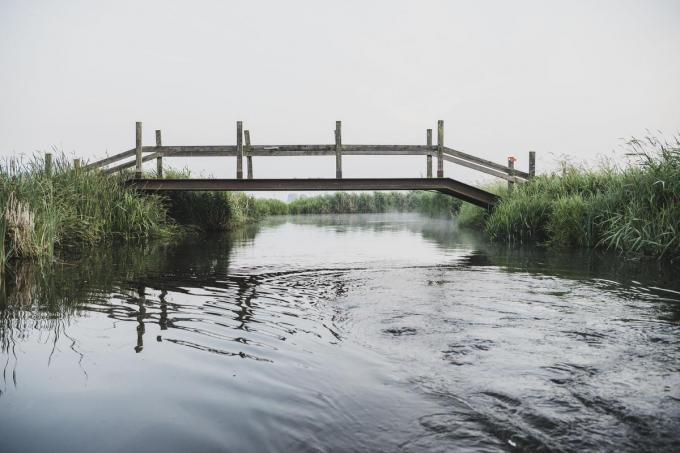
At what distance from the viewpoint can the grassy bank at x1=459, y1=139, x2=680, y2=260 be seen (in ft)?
26.7

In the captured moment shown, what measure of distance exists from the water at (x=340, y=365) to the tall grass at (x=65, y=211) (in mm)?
1499

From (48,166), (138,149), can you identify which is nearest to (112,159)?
(138,149)

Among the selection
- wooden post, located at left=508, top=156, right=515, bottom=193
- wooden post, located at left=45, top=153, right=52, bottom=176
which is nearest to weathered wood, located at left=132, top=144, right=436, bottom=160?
wooden post, located at left=508, top=156, right=515, bottom=193

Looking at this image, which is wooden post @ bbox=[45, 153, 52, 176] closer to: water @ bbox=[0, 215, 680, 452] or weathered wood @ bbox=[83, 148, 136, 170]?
weathered wood @ bbox=[83, 148, 136, 170]

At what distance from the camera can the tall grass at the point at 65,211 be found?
7.65 meters

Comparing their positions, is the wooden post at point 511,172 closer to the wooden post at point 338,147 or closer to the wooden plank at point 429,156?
the wooden plank at point 429,156

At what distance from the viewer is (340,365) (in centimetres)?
316

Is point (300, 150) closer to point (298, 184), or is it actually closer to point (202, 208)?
point (298, 184)

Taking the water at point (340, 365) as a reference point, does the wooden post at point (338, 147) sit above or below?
above

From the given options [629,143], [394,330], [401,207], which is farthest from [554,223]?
[401,207]

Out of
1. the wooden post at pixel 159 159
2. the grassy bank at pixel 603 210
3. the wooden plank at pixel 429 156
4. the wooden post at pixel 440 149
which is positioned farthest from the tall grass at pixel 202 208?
the grassy bank at pixel 603 210

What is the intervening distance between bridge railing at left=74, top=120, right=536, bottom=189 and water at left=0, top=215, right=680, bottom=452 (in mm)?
7754

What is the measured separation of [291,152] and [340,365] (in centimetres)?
1120

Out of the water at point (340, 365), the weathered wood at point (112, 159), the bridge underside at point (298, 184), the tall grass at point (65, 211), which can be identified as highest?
the weathered wood at point (112, 159)
